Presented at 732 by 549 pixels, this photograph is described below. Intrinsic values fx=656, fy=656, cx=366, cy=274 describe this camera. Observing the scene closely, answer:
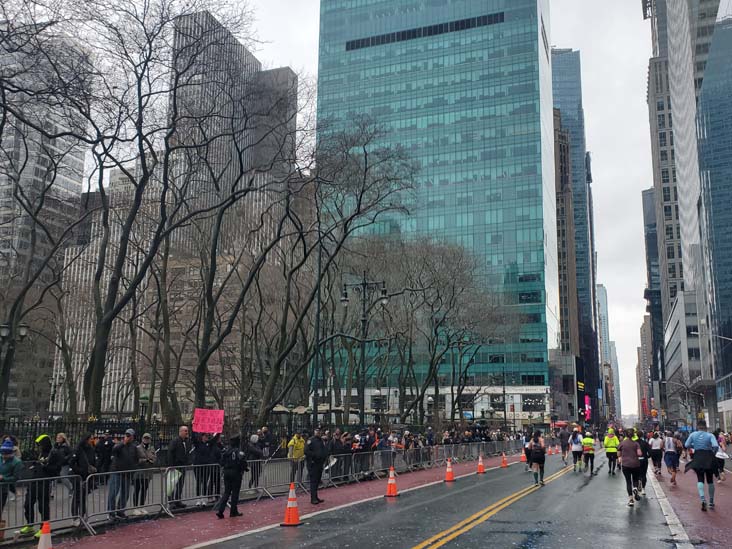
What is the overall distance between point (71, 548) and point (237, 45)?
1859cm

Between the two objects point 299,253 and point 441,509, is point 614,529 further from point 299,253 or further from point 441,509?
point 299,253

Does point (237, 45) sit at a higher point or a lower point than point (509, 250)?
lower

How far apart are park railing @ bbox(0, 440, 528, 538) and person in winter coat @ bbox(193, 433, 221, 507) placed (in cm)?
2

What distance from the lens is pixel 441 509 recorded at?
1506cm

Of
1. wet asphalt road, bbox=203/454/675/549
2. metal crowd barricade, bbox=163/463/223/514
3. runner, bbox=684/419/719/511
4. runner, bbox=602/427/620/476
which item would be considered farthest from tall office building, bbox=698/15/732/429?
metal crowd barricade, bbox=163/463/223/514

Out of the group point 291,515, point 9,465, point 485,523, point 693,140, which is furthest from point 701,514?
point 693,140

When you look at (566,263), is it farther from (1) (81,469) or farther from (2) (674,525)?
(1) (81,469)

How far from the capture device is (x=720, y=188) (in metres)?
77.6

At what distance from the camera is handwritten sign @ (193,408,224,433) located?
1902 centimetres

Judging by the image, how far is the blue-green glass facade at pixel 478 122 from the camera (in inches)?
4274

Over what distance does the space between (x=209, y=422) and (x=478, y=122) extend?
345 feet

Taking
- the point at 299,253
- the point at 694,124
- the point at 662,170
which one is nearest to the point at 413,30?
the point at 694,124

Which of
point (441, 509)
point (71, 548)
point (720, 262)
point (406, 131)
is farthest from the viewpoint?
point (406, 131)

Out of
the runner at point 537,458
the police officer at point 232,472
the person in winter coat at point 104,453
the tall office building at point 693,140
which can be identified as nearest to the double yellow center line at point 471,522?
the runner at point 537,458
